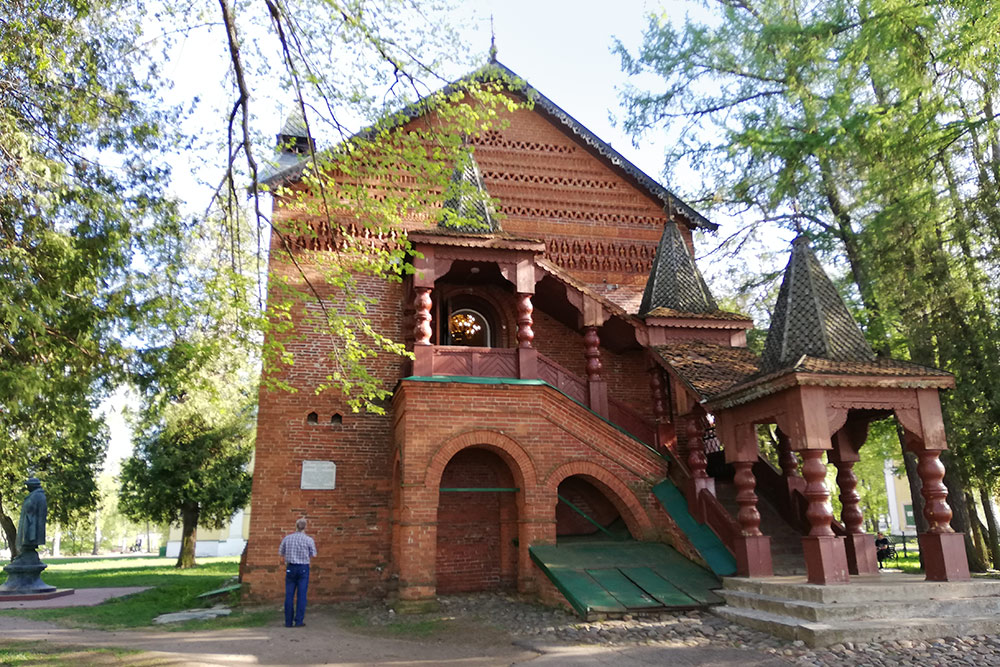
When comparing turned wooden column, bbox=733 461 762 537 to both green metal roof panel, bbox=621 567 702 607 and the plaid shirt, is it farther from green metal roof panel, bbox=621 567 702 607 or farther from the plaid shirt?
the plaid shirt

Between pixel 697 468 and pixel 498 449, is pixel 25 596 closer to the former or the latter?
pixel 498 449

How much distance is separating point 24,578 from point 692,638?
1333 centimetres

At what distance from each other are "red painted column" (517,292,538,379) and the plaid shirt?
14.0ft

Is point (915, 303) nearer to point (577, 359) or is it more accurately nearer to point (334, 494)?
point (577, 359)

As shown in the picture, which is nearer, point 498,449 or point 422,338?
point 498,449

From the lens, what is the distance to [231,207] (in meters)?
9.15

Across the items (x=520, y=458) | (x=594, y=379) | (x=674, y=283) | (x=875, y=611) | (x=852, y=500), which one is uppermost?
(x=674, y=283)

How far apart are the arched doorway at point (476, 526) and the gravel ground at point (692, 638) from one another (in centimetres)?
155

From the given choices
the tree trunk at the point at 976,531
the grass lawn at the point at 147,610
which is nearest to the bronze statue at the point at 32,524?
the grass lawn at the point at 147,610

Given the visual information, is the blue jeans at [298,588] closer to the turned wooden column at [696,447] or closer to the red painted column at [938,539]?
the turned wooden column at [696,447]

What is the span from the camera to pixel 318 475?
1243 centimetres

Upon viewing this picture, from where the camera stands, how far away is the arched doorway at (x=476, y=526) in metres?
12.4

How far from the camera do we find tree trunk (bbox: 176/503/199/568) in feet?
78.5

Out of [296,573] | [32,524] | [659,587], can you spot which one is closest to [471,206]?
[296,573]
